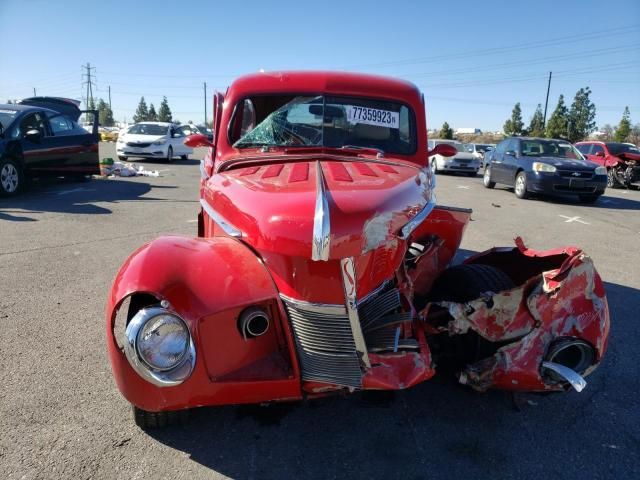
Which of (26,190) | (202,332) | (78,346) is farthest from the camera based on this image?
(26,190)

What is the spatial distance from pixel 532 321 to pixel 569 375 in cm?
31

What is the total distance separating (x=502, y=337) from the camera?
2555mm

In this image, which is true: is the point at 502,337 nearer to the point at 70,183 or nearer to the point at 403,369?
the point at 403,369

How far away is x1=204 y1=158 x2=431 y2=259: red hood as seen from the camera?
2137 mm

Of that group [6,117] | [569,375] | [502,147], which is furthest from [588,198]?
[6,117]

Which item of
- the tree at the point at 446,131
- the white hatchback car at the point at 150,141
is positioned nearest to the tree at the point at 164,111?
the tree at the point at 446,131

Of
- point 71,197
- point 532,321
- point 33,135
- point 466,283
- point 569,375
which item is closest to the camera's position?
point 569,375

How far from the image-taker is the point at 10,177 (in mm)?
9156

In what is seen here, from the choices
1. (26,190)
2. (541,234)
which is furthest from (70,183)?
(541,234)

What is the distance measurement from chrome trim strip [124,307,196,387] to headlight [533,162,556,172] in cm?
1143

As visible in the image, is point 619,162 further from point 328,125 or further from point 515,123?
point 515,123

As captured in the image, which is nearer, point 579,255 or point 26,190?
point 579,255

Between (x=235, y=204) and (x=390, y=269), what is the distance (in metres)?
0.92

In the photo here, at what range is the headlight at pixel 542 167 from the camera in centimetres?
1154
